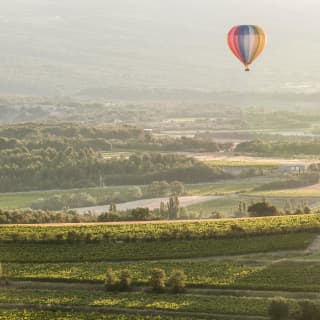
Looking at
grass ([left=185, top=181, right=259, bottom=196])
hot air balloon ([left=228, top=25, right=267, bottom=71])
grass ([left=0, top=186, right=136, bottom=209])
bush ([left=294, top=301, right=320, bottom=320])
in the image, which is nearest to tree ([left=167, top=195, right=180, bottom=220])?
hot air balloon ([left=228, top=25, right=267, bottom=71])

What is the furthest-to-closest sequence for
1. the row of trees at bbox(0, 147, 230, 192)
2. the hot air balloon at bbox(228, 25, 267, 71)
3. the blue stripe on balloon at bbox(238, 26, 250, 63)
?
the row of trees at bbox(0, 147, 230, 192)
the blue stripe on balloon at bbox(238, 26, 250, 63)
the hot air balloon at bbox(228, 25, 267, 71)

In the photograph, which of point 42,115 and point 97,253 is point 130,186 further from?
point 42,115

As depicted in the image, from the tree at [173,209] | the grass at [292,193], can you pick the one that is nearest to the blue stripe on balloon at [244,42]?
the grass at [292,193]

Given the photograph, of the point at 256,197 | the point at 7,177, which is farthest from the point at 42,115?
the point at 256,197

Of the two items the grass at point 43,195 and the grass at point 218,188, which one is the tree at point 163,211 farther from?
the grass at point 218,188

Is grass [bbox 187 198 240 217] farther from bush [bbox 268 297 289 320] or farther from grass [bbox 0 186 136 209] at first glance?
bush [bbox 268 297 289 320]

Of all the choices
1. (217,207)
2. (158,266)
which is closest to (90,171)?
(217,207)
